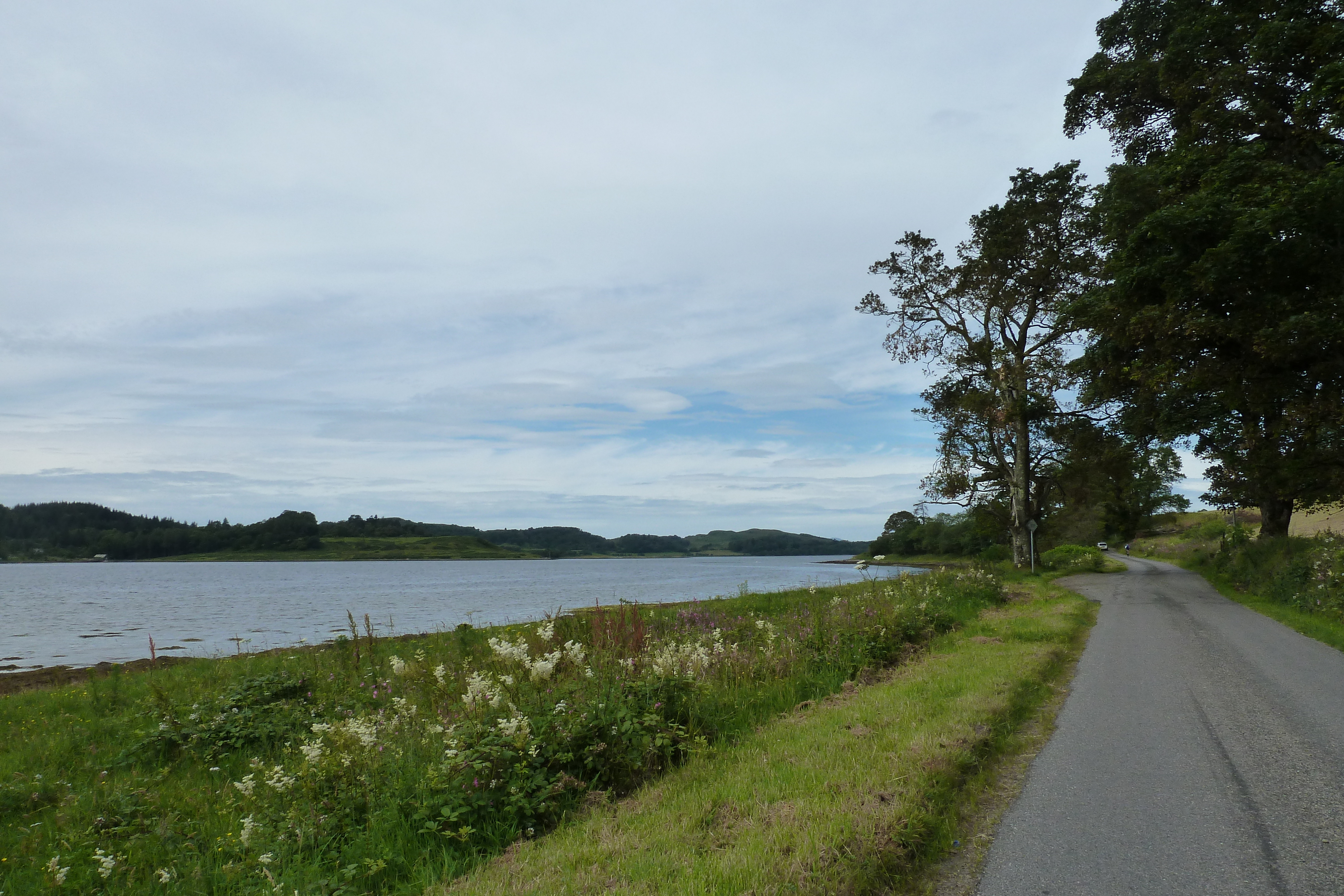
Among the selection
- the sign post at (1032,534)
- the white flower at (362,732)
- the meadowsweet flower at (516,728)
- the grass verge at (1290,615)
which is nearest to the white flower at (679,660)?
the meadowsweet flower at (516,728)

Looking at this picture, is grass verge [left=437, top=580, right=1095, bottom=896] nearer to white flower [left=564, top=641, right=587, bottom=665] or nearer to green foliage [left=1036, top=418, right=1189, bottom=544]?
white flower [left=564, top=641, right=587, bottom=665]

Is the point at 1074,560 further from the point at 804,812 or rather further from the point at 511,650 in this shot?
the point at 804,812

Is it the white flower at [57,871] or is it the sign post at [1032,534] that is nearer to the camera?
the white flower at [57,871]

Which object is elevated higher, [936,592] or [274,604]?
[936,592]

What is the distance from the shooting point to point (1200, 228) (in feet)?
53.2

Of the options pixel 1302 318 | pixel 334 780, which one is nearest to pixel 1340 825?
pixel 334 780

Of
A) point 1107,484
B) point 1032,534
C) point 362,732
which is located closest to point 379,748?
point 362,732

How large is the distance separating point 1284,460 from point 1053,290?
402 inches

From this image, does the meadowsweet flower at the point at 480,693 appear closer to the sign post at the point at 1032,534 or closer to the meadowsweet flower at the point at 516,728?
the meadowsweet flower at the point at 516,728

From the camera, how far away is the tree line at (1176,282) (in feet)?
51.6

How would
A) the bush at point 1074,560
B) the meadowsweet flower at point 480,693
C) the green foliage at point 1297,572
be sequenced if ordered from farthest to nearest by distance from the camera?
1. the bush at point 1074,560
2. the green foliage at point 1297,572
3. the meadowsweet flower at point 480,693

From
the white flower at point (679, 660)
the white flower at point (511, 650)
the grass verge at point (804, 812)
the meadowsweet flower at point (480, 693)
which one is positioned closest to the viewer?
the grass verge at point (804, 812)

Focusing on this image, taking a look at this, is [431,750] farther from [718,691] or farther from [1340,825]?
[1340,825]

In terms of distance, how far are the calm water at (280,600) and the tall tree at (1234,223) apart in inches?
429
